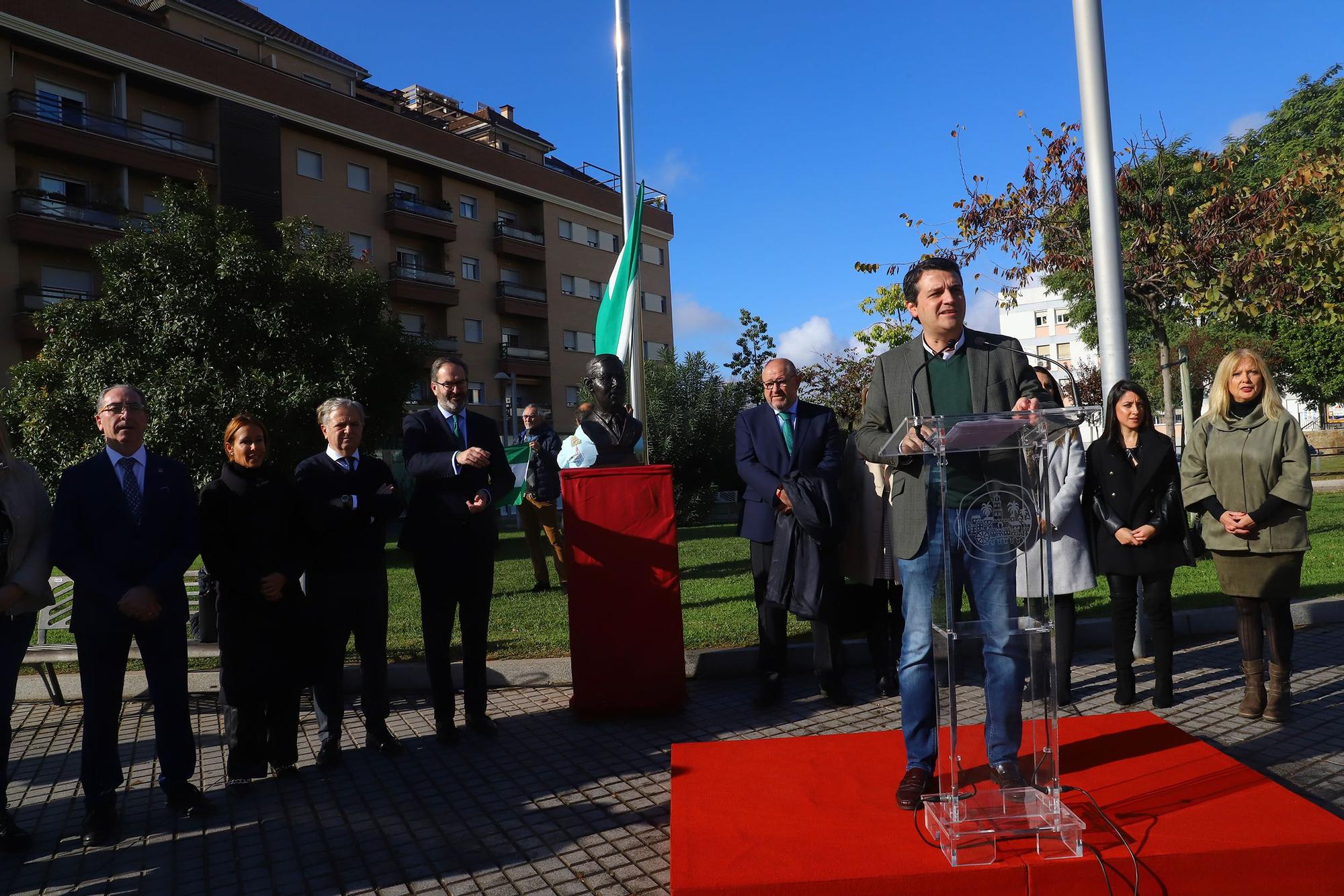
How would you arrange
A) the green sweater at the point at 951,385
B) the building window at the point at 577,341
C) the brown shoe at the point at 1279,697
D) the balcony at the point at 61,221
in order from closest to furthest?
the green sweater at the point at 951,385, the brown shoe at the point at 1279,697, the balcony at the point at 61,221, the building window at the point at 577,341

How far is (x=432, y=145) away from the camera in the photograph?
4100cm

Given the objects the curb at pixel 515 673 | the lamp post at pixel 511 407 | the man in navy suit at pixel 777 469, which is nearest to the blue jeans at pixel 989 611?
the man in navy suit at pixel 777 469

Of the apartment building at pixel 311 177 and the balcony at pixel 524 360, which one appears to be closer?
the apartment building at pixel 311 177

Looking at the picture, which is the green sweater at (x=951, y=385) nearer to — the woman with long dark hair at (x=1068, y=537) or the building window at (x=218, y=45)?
the woman with long dark hair at (x=1068, y=537)

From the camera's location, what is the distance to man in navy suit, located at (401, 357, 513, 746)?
5738mm

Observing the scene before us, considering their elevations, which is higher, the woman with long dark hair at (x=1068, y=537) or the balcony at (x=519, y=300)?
the balcony at (x=519, y=300)

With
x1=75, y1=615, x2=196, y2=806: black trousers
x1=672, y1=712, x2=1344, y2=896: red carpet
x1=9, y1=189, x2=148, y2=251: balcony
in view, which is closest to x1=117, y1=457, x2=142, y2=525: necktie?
x1=75, y1=615, x2=196, y2=806: black trousers

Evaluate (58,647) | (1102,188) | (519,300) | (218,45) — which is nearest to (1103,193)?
(1102,188)

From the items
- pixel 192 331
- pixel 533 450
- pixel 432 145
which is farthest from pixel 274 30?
pixel 533 450

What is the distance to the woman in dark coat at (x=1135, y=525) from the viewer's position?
579cm

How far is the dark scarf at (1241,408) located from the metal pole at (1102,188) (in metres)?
1.43

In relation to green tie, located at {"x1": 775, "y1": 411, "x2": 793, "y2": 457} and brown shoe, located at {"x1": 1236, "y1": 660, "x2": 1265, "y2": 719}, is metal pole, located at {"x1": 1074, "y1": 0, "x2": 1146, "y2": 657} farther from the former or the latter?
green tie, located at {"x1": 775, "y1": 411, "x2": 793, "y2": 457}

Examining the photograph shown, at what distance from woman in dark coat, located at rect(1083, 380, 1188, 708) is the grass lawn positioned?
2761mm

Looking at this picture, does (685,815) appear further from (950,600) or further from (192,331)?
(192,331)
